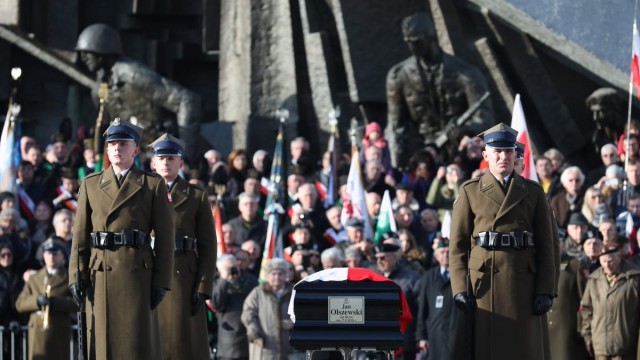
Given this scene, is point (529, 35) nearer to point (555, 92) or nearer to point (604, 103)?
point (555, 92)

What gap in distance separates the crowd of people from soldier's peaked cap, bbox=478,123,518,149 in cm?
231

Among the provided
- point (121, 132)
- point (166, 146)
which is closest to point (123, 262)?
point (121, 132)

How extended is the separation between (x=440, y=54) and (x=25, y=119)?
281 inches

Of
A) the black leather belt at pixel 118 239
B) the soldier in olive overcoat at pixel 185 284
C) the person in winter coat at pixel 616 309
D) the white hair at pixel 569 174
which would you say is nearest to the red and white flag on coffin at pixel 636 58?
the white hair at pixel 569 174

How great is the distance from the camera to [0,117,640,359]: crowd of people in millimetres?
16109

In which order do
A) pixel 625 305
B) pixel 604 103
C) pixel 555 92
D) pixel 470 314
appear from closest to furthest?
pixel 470 314 → pixel 625 305 → pixel 604 103 → pixel 555 92

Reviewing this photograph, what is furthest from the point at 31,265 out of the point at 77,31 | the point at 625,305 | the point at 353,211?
the point at 77,31

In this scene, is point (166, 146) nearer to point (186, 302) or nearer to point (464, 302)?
point (186, 302)

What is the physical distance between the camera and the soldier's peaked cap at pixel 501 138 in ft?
40.9

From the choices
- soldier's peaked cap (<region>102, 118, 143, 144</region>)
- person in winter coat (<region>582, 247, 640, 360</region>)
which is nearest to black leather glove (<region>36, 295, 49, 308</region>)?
soldier's peaked cap (<region>102, 118, 143, 144</region>)

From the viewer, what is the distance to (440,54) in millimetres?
22734

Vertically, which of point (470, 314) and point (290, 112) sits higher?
point (290, 112)

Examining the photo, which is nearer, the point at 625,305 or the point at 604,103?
the point at 625,305

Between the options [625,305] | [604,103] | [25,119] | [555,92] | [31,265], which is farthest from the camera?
[25,119]
